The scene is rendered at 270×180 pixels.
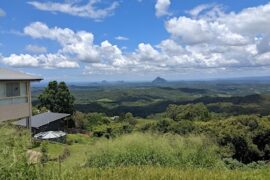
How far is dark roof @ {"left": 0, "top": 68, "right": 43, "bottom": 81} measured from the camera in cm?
1936

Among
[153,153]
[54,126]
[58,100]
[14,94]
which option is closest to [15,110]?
[14,94]

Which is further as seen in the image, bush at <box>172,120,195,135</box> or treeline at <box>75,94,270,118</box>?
treeline at <box>75,94,270,118</box>

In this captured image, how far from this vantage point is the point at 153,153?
12.4 meters

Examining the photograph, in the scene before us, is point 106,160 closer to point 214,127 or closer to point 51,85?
point 214,127

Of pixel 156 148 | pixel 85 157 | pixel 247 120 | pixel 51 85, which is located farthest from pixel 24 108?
pixel 51 85

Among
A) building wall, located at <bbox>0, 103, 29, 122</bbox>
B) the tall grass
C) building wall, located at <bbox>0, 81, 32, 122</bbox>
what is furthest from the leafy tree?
the tall grass

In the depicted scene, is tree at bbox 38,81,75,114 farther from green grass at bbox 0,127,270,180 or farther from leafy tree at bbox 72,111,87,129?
green grass at bbox 0,127,270,180

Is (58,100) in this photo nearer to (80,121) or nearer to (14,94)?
(80,121)

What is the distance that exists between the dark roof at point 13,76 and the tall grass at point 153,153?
320 inches

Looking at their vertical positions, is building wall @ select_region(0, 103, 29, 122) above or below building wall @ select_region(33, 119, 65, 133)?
above

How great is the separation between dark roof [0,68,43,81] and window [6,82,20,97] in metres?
0.38

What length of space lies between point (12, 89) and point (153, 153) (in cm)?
1063

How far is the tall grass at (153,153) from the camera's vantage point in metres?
12.1

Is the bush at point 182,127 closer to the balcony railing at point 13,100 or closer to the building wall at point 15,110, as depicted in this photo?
the building wall at point 15,110
